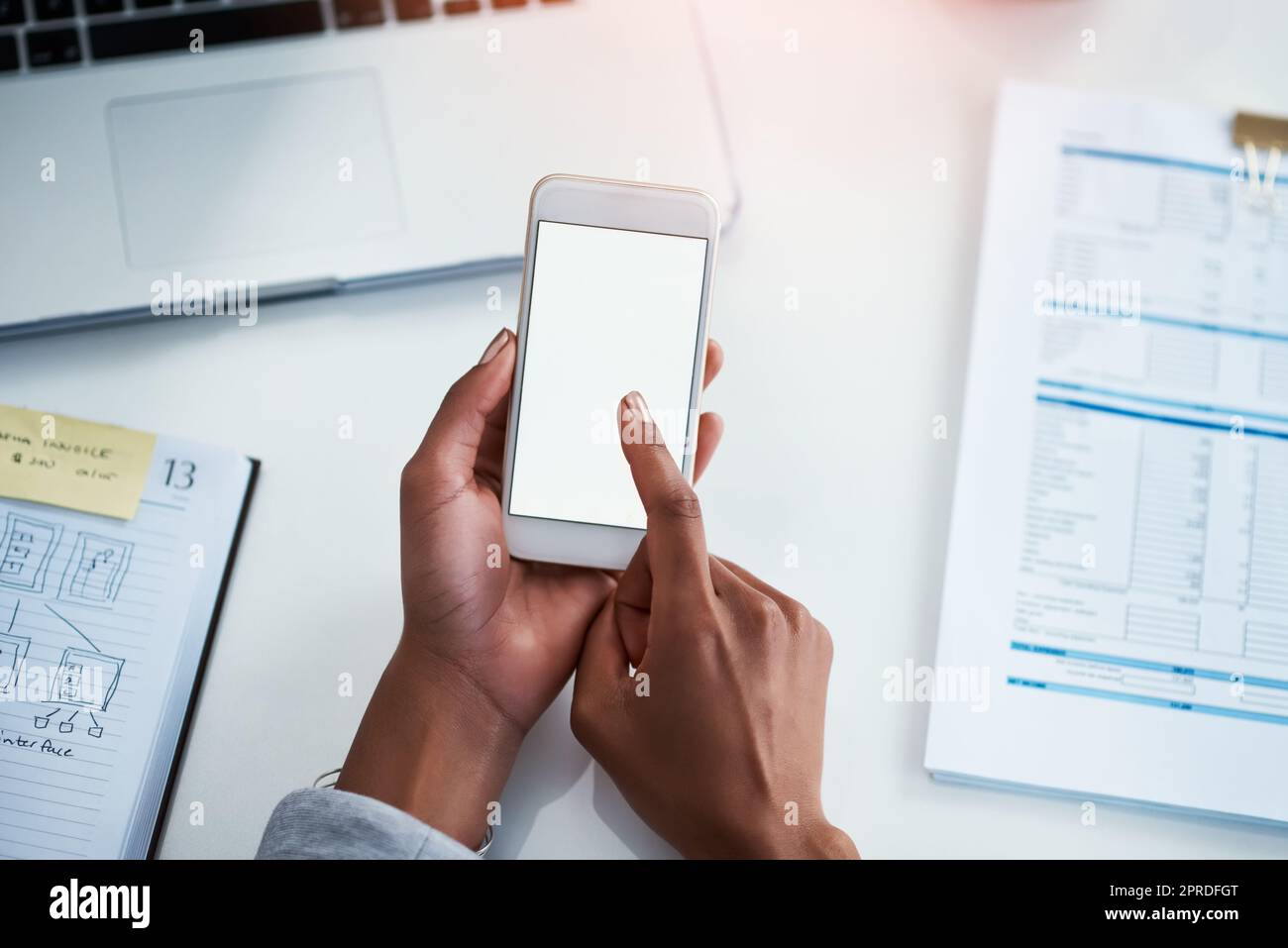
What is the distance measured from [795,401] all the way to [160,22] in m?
0.52

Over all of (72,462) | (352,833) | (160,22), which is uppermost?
(160,22)

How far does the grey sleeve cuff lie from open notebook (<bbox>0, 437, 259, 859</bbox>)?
0.12 m

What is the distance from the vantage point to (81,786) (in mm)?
572

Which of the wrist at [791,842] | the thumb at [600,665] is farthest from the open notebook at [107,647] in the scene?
the wrist at [791,842]

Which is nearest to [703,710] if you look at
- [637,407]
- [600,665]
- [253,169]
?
[600,665]

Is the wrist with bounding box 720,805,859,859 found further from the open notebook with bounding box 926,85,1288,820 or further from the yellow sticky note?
the yellow sticky note

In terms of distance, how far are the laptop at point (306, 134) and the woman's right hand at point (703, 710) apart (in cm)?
22

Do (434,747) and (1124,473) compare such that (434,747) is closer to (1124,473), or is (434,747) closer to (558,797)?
(558,797)

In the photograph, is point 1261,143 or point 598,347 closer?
point 598,347

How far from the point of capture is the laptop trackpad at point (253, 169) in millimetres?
656

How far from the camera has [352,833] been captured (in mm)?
509

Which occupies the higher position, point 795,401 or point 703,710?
point 795,401

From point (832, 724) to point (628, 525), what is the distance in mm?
188

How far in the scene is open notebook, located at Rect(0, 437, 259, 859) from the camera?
1.87ft
